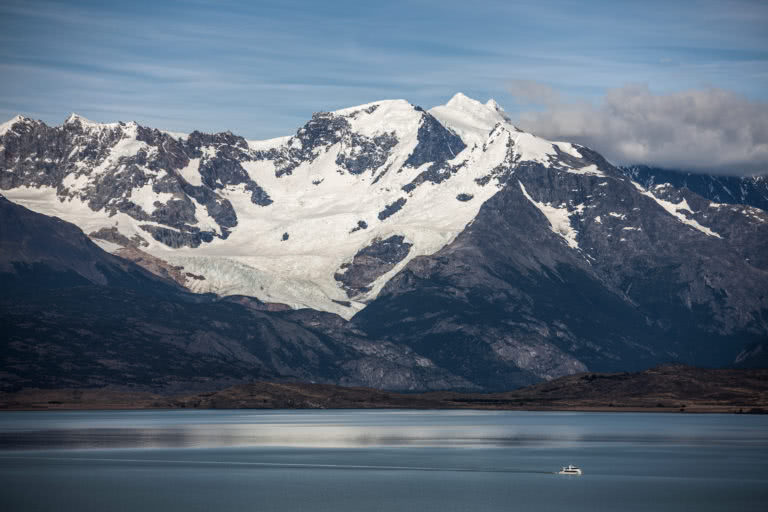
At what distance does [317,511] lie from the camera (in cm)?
17138

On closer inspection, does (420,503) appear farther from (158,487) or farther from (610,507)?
(158,487)

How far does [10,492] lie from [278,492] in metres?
38.5

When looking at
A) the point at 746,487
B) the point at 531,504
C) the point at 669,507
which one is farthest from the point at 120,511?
the point at 746,487

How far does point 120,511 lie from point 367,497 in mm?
36241

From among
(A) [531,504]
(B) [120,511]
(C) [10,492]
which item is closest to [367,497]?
(A) [531,504]

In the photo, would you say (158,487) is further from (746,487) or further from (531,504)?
(746,487)

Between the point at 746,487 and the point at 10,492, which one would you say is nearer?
the point at 10,492

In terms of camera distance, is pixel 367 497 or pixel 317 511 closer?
pixel 317 511

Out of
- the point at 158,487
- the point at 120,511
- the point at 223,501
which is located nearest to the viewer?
the point at 120,511

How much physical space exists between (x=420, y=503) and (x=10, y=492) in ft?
193

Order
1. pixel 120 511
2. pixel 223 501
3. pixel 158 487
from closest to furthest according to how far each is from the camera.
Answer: pixel 120 511
pixel 223 501
pixel 158 487

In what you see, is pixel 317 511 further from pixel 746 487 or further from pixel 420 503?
pixel 746 487

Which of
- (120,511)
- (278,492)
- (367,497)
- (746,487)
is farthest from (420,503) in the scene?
(746,487)

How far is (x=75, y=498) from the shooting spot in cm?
18238
